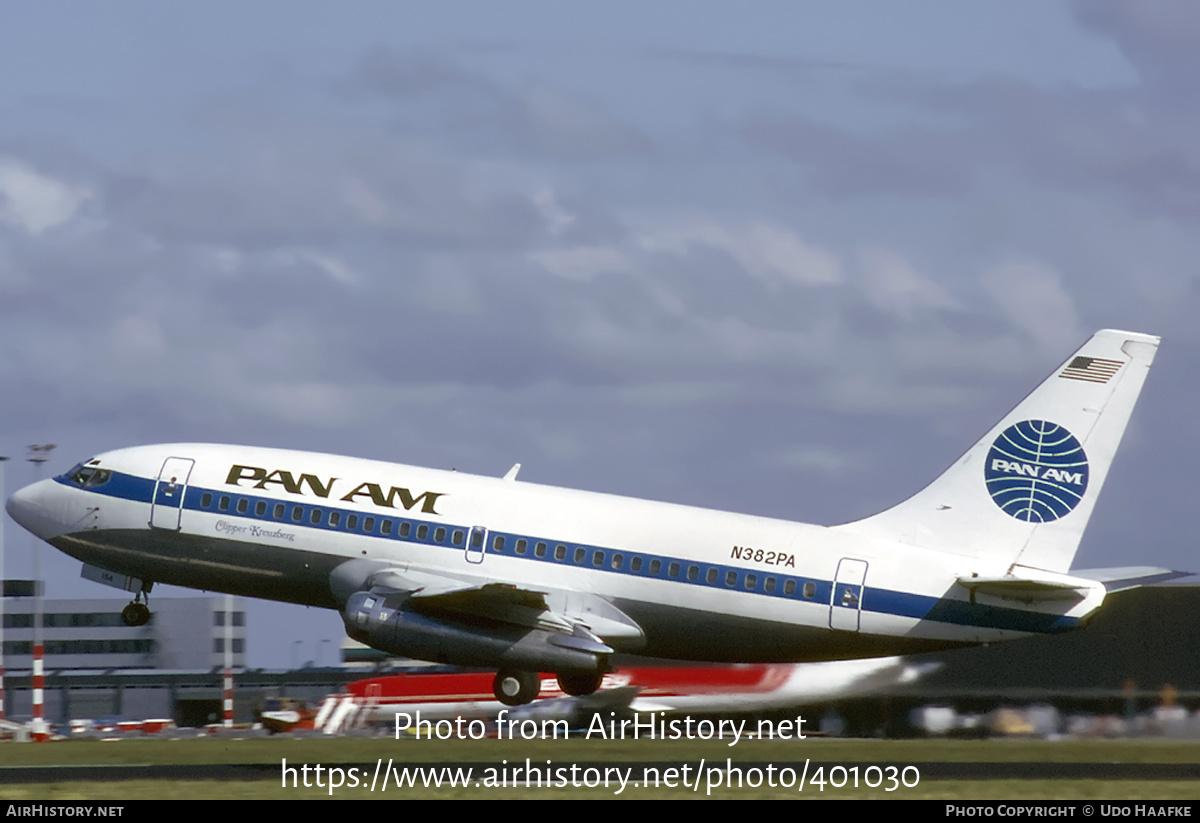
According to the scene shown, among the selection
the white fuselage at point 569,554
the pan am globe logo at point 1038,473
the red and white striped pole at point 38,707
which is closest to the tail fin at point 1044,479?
the pan am globe logo at point 1038,473

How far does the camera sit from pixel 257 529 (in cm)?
4356

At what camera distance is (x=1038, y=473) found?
4259cm

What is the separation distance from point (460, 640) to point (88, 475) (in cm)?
1233

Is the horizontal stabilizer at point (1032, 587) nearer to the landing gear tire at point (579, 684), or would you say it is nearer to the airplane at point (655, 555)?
the airplane at point (655, 555)

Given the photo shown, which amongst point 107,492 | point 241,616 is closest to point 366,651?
point 241,616

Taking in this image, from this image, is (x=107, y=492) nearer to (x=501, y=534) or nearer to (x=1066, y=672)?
(x=501, y=534)

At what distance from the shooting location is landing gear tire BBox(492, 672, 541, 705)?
141 feet

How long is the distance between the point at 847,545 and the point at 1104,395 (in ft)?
25.4

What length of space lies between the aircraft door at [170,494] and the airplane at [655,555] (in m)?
0.17

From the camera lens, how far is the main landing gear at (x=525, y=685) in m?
43.0

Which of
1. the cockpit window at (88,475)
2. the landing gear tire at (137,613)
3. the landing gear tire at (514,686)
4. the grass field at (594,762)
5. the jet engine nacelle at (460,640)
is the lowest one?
the grass field at (594,762)

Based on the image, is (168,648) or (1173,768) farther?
Result: (168,648)

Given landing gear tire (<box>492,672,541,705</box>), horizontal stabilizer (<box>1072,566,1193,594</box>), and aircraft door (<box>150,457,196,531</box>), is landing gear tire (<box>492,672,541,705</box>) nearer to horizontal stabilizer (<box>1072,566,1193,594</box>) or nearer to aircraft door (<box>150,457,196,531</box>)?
aircraft door (<box>150,457,196,531</box>)
